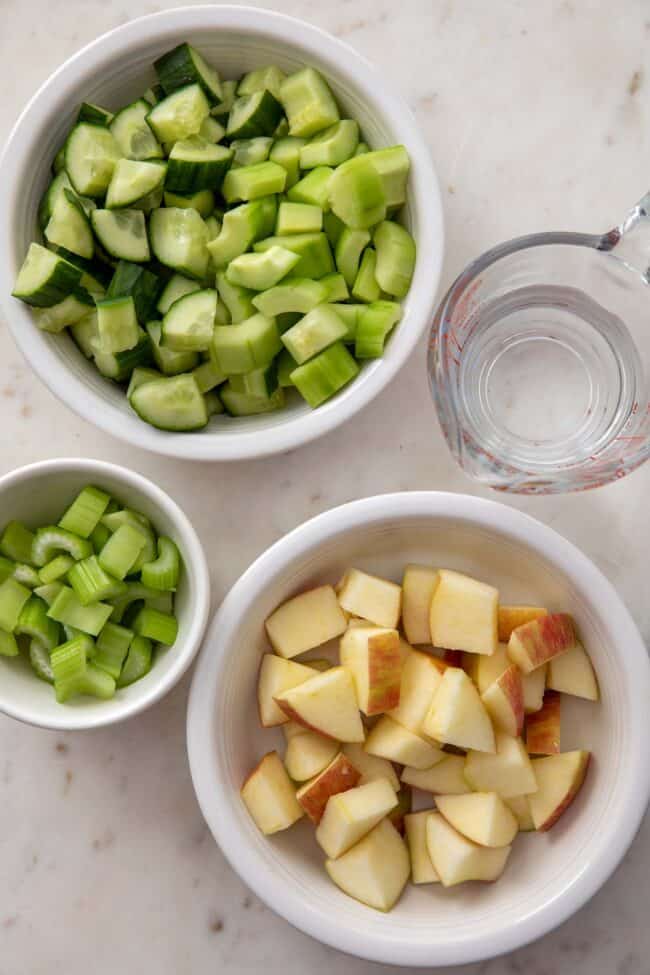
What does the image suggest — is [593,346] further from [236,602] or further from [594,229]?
[236,602]

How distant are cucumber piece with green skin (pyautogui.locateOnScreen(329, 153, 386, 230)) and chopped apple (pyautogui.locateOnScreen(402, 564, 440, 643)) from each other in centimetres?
45

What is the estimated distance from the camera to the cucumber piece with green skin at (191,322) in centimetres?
122

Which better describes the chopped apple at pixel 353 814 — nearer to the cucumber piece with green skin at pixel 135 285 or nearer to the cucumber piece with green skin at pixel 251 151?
the cucumber piece with green skin at pixel 135 285

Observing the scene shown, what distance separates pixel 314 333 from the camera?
1.23m

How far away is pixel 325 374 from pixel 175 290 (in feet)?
0.70

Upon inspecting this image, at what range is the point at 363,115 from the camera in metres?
1.29

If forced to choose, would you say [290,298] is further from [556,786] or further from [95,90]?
[556,786]

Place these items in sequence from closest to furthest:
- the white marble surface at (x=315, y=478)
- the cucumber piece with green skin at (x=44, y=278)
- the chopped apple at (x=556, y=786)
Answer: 1. the cucumber piece with green skin at (x=44, y=278)
2. the chopped apple at (x=556, y=786)
3. the white marble surface at (x=315, y=478)

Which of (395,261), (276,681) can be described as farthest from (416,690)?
(395,261)

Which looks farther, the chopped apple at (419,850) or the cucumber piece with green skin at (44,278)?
the chopped apple at (419,850)

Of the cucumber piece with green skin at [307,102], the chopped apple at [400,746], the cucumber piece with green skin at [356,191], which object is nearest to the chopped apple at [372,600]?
the chopped apple at [400,746]

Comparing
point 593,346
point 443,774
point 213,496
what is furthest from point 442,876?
point 593,346

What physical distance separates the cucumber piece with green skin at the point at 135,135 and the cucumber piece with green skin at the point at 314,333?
0.27 metres

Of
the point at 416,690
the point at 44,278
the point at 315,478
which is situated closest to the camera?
the point at 44,278
